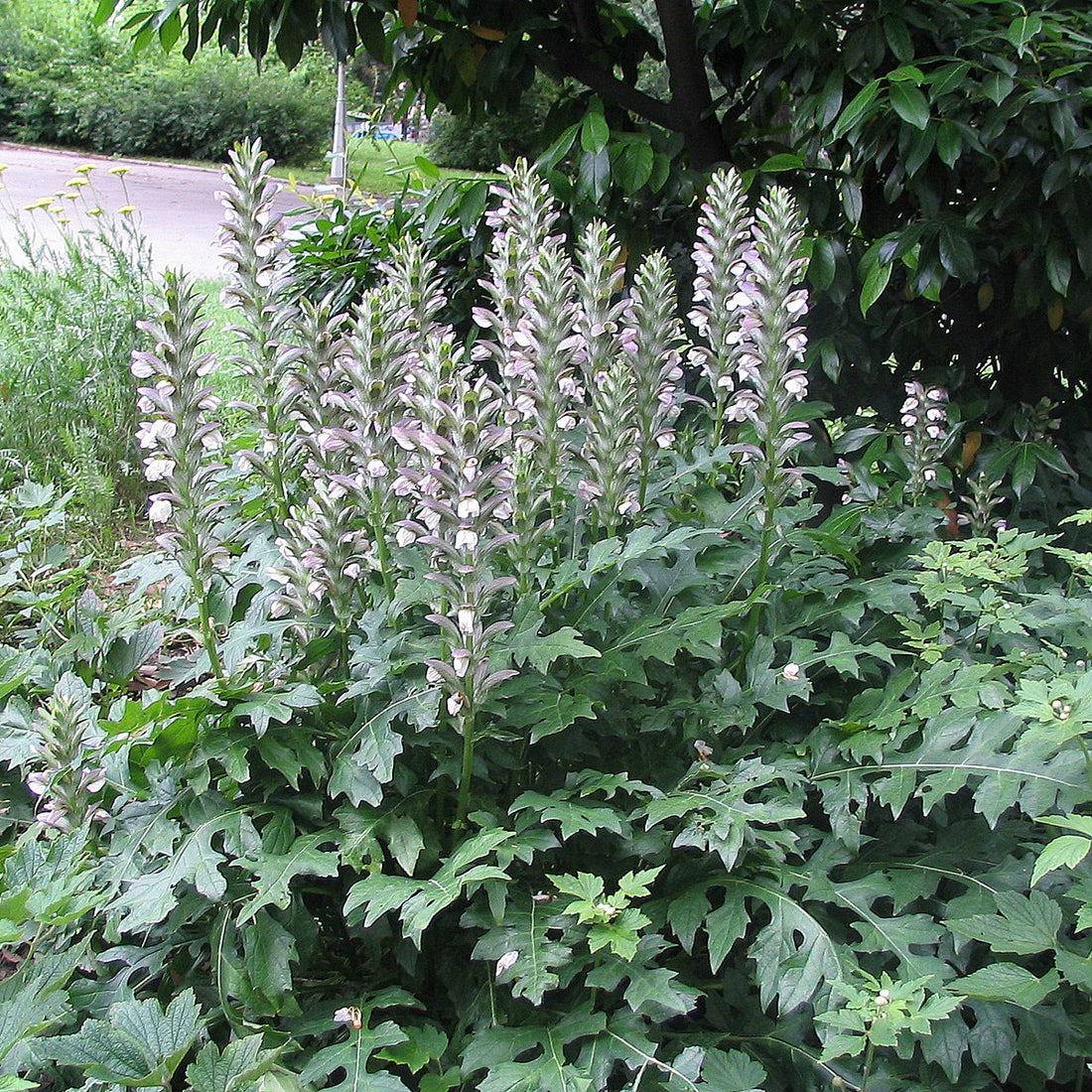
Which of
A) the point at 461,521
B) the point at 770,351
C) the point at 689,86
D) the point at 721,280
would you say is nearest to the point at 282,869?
the point at 461,521

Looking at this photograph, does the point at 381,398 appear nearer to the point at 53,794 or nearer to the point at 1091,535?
the point at 53,794

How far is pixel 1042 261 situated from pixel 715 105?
→ 1.62 meters

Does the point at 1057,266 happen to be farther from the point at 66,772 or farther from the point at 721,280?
the point at 66,772

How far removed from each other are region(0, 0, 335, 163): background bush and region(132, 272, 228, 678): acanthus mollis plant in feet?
76.0

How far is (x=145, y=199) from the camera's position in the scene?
16.5 meters

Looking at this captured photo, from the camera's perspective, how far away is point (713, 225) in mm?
3166

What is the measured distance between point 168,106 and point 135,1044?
26.8 m

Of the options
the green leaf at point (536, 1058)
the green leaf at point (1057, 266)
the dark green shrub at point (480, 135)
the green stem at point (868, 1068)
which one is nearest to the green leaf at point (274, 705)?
the green leaf at point (536, 1058)

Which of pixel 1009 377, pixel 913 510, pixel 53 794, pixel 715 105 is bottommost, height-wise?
pixel 53 794

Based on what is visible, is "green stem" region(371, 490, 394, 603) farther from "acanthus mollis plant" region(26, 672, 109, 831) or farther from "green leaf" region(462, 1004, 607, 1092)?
"green leaf" region(462, 1004, 607, 1092)

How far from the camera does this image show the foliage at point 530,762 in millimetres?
2033

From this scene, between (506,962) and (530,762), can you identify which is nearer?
(506,962)

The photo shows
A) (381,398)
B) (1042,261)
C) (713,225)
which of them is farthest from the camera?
(1042,261)

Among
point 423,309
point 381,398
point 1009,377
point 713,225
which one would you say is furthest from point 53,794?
point 1009,377
